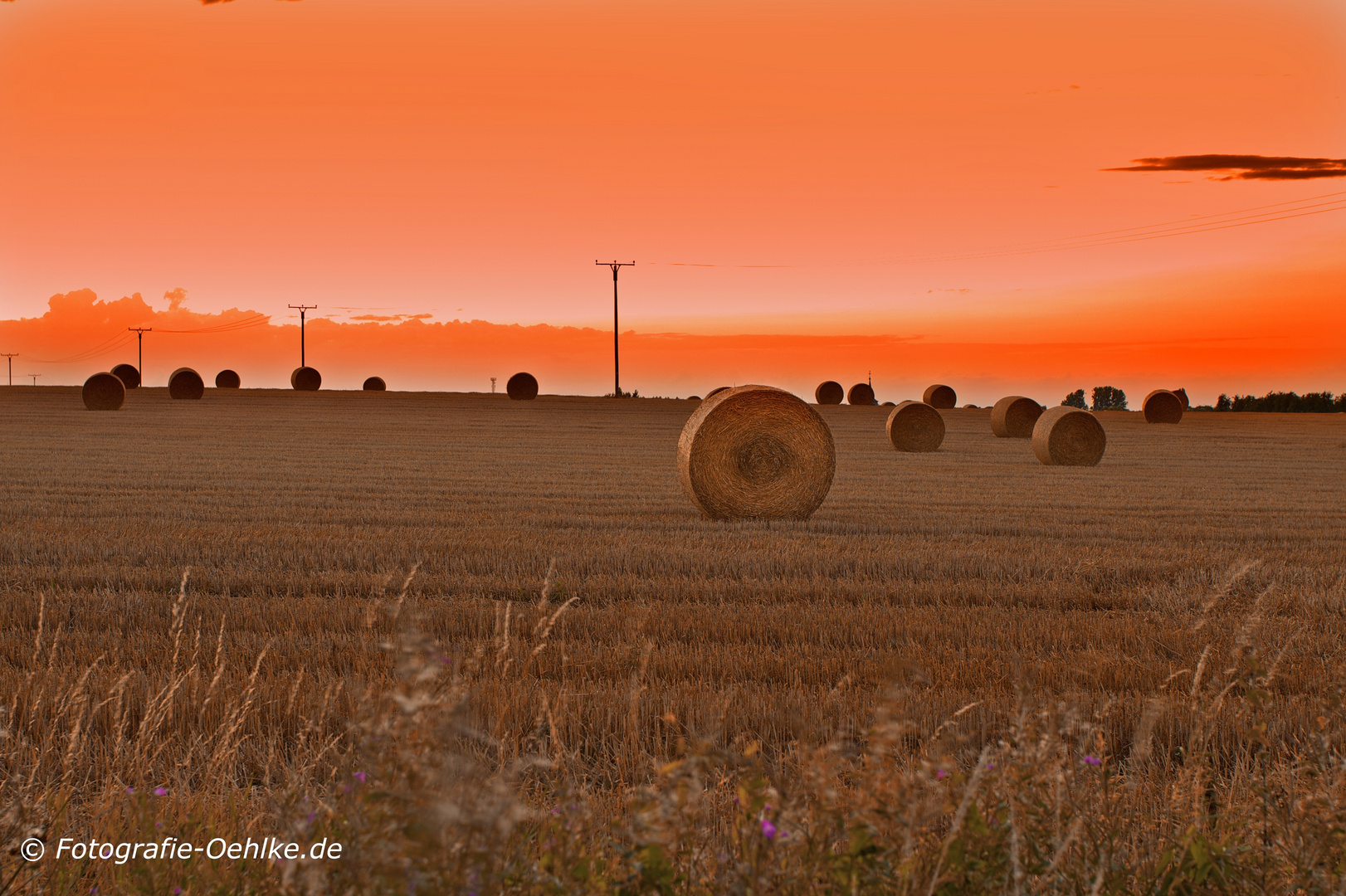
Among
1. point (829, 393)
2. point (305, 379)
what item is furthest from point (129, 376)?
point (829, 393)

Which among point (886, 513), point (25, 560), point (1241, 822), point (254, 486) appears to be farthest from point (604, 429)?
point (1241, 822)

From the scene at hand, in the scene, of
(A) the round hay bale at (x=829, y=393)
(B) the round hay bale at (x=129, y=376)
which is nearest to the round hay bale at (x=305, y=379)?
(B) the round hay bale at (x=129, y=376)

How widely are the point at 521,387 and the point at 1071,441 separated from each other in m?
42.2

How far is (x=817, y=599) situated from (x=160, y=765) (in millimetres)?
5594

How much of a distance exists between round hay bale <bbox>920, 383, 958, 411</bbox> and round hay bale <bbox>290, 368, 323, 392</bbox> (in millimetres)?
42413

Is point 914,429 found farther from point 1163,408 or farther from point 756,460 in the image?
point 1163,408

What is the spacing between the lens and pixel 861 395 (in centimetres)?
7069

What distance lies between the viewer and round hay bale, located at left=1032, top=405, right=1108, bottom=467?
28.0 m

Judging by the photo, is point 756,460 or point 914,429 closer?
point 756,460

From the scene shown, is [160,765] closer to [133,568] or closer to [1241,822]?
[1241,822]

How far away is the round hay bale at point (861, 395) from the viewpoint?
70375 mm

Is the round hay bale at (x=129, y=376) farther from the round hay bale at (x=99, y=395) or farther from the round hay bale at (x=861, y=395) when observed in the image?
the round hay bale at (x=861, y=395)

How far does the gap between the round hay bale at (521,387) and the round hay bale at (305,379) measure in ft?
57.8

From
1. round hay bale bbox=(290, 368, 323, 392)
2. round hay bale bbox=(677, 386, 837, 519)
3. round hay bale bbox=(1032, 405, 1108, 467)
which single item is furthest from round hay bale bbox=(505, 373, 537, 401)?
round hay bale bbox=(677, 386, 837, 519)
